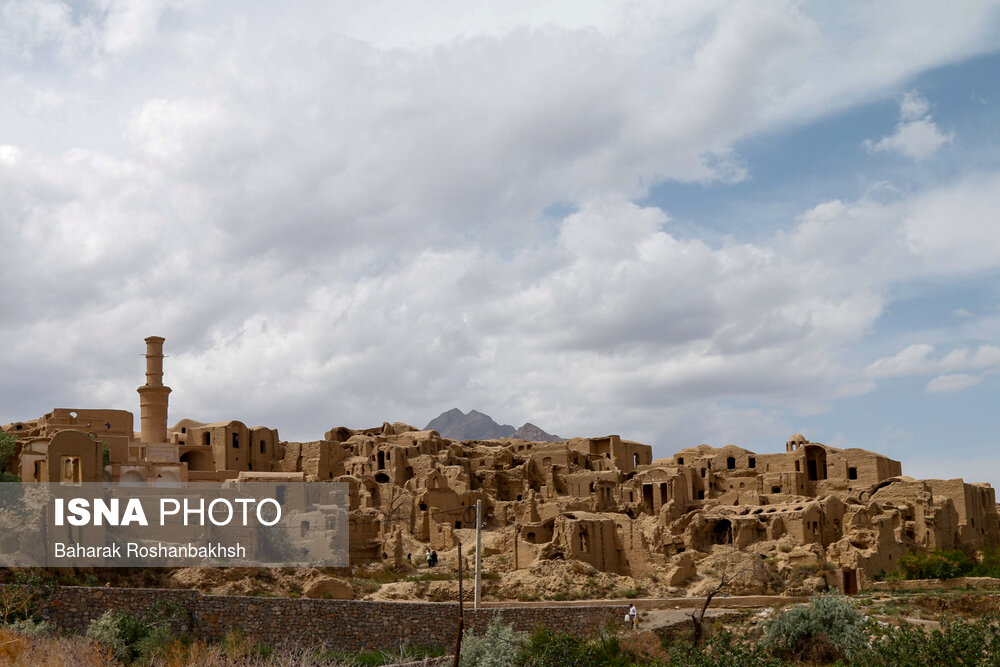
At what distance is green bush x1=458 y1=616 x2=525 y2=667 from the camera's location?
2864cm

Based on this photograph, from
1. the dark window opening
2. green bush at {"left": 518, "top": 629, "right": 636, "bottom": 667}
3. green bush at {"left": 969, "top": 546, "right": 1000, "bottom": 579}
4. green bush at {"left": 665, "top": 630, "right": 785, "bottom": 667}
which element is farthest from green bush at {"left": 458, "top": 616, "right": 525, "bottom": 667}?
green bush at {"left": 969, "top": 546, "right": 1000, "bottom": 579}

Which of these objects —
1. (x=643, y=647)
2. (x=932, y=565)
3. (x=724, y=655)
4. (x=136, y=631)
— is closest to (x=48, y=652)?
(x=136, y=631)

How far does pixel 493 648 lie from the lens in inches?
1155

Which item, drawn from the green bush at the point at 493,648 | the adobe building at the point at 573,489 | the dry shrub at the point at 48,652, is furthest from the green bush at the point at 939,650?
the adobe building at the point at 573,489

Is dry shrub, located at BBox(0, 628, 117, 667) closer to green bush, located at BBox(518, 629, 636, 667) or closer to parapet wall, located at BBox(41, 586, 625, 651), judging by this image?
parapet wall, located at BBox(41, 586, 625, 651)

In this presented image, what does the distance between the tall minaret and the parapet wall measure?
39.1 m

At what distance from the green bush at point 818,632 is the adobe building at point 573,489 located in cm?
1767

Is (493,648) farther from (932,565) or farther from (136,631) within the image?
(932,565)

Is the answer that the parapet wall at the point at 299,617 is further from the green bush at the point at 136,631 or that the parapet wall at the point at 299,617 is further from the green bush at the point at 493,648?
the green bush at the point at 493,648

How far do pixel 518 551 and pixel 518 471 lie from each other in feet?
57.3

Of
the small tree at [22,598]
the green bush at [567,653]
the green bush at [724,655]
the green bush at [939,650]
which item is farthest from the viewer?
the small tree at [22,598]

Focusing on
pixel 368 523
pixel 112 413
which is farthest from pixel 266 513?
pixel 112 413

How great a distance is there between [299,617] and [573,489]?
3590 centimetres

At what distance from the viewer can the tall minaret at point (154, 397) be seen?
68.7m
